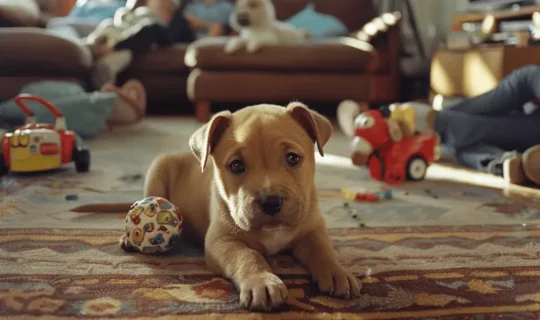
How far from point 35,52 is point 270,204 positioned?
3.52m

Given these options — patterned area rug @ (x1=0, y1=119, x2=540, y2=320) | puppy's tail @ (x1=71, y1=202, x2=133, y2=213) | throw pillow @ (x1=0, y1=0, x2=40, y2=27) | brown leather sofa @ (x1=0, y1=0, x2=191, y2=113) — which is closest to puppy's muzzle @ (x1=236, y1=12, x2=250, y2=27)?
brown leather sofa @ (x1=0, y1=0, x2=191, y2=113)

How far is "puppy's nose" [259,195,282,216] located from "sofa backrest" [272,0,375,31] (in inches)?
208

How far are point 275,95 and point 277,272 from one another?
11.7 ft

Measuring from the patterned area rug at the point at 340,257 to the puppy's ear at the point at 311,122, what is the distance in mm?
364

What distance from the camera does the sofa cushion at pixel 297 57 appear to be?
477 cm

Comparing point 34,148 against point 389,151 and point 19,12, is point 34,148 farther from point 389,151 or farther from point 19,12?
point 19,12

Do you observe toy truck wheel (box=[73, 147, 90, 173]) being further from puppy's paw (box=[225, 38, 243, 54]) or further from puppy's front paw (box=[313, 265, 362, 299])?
puppy's paw (box=[225, 38, 243, 54])

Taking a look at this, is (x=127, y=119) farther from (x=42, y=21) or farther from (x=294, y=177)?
(x=294, y=177)

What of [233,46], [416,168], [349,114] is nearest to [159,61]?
[233,46]

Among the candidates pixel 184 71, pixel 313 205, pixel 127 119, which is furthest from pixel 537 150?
pixel 184 71

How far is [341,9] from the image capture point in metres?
6.29

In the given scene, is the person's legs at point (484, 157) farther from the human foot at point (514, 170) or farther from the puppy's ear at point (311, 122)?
the puppy's ear at point (311, 122)

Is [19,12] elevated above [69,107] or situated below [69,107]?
above

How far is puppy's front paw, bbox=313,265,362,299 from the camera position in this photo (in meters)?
1.28
